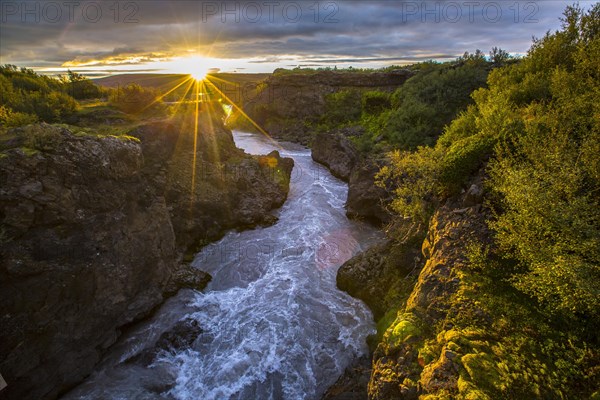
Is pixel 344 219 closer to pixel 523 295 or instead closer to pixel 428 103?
pixel 523 295

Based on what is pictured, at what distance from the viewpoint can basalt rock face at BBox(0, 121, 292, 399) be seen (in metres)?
12.7

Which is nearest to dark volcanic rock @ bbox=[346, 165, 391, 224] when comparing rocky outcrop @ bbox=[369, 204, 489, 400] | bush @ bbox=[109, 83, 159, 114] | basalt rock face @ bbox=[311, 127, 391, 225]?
basalt rock face @ bbox=[311, 127, 391, 225]

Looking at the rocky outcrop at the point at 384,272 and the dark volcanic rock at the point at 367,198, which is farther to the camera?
the dark volcanic rock at the point at 367,198

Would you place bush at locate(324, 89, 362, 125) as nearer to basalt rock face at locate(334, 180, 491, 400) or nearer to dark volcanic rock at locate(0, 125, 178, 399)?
basalt rock face at locate(334, 180, 491, 400)

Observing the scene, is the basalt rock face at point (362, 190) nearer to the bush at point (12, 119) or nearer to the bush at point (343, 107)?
the bush at point (12, 119)

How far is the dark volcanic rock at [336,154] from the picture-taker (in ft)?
129

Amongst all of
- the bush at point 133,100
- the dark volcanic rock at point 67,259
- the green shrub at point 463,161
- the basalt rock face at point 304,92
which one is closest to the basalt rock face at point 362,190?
the green shrub at point 463,161

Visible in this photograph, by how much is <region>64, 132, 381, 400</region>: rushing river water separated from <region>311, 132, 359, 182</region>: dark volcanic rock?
14.8 metres

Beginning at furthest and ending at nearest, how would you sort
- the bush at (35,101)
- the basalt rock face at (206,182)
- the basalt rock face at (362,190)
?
the basalt rock face at (362,190) < the basalt rock face at (206,182) < the bush at (35,101)

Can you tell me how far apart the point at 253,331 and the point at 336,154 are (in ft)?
94.7

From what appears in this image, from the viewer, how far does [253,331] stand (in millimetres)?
16672

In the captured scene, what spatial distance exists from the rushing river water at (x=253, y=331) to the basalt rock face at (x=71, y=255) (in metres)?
1.39

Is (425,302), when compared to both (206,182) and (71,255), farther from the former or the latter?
(206,182)

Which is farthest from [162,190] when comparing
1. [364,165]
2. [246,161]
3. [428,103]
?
[428,103]
